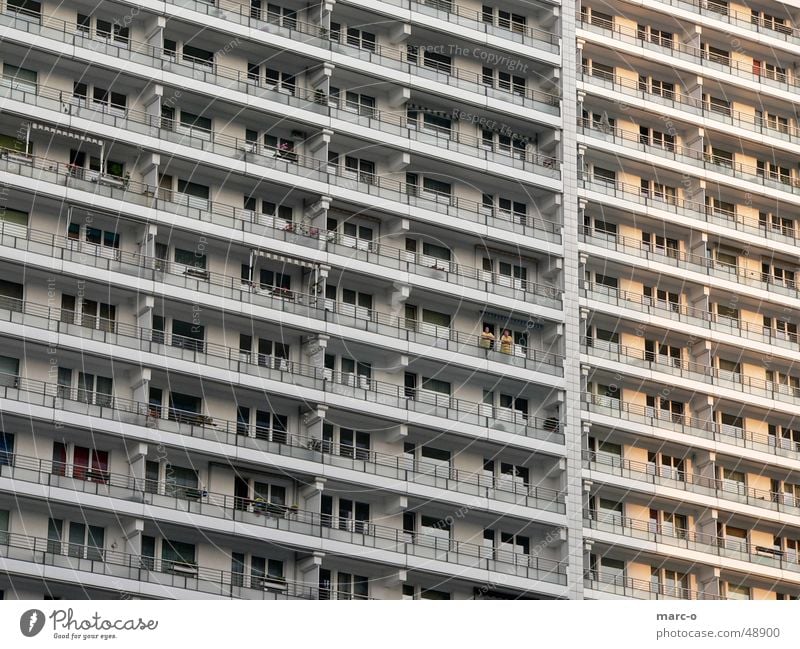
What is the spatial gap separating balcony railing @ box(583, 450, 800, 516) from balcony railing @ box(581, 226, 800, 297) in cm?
1144

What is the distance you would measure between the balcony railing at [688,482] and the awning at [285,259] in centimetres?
1755

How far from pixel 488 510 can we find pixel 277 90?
75.4ft

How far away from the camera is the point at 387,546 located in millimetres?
88625

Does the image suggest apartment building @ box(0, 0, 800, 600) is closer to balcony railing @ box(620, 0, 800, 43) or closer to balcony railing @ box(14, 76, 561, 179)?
balcony railing @ box(14, 76, 561, 179)

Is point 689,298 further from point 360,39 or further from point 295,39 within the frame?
point 295,39

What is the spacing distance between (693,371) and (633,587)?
13.2 meters

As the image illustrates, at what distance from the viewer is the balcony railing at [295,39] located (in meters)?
87.0

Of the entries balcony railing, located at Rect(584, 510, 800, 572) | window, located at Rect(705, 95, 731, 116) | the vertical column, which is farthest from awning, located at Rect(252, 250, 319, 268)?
window, located at Rect(705, 95, 731, 116)

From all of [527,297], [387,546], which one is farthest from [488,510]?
[527,297]

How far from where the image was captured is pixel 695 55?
10794 cm

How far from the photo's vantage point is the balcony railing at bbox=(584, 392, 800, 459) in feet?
324

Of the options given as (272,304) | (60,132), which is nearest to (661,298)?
(272,304)
